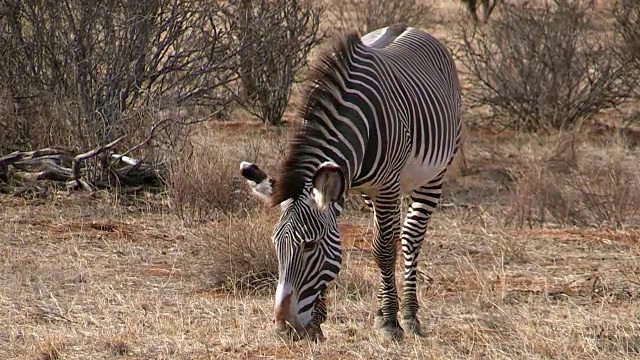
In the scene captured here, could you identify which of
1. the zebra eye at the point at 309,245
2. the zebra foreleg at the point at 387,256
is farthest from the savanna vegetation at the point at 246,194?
the zebra eye at the point at 309,245

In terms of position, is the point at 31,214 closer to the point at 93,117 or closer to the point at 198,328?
the point at 93,117

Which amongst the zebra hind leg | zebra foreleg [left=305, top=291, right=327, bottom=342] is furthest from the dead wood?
zebra foreleg [left=305, top=291, right=327, bottom=342]

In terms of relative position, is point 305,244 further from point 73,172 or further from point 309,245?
point 73,172

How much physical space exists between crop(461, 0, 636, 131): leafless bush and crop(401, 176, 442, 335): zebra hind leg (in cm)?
850

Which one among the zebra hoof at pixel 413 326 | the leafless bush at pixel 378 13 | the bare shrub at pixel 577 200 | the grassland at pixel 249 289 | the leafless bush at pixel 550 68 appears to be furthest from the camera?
the leafless bush at pixel 378 13

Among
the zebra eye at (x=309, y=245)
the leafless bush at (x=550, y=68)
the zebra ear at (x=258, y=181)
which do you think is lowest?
the leafless bush at (x=550, y=68)

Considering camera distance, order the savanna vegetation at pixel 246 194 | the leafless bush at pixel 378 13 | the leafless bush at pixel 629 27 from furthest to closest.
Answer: the leafless bush at pixel 378 13 < the leafless bush at pixel 629 27 < the savanna vegetation at pixel 246 194

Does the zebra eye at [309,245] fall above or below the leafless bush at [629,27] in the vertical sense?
above

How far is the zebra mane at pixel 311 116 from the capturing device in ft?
17.4

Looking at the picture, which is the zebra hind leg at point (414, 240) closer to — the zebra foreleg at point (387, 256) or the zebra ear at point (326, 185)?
the zebra foreleg at point (387, 256)

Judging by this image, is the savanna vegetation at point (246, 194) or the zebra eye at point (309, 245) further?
the savanna vegetation at point (246, 194)

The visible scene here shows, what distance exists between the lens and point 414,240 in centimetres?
689

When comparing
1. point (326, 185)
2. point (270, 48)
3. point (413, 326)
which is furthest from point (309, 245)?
point (270, 48)

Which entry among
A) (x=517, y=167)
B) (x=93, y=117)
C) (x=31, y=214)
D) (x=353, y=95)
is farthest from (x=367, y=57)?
(x=517, y=167)
